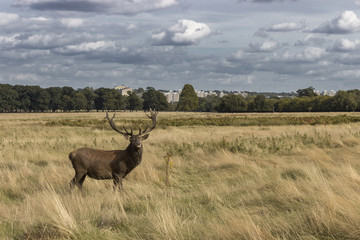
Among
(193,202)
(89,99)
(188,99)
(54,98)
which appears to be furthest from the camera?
(89,99)

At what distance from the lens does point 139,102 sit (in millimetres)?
128000

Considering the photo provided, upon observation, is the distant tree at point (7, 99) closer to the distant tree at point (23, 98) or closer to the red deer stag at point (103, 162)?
the distant tree at point (23, 98)

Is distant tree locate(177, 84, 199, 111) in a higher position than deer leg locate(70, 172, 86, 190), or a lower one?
higher

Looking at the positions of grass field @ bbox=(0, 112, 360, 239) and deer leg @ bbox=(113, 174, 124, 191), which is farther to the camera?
deer leg @ bbox=(113, 174, 124, 191)

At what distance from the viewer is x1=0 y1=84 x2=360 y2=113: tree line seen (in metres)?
97.3

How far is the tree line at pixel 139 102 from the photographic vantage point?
9731 centimetres

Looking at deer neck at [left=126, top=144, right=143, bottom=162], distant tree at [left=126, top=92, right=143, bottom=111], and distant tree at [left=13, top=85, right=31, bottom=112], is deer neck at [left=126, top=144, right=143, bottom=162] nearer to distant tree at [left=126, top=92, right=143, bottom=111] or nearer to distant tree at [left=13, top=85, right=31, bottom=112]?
distant tree at [left=13, top=85, right=31, bottom=112]

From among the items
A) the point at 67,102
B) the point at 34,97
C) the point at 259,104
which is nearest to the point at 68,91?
the point at 67,102

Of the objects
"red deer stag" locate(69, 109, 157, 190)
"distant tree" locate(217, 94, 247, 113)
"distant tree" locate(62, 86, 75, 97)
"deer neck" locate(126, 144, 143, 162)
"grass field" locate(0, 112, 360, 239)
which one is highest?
"distant tree" locate(62, 86, 75, 97)

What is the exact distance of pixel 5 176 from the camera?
10.0m

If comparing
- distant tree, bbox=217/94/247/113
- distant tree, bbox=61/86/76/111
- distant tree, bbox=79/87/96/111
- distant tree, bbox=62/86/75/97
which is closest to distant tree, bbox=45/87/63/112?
distant tree, bbox=61/86/76/111

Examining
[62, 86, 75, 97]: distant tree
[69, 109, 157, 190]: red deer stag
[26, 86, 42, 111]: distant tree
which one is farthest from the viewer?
[62, 86, 75, 97]: distant tree

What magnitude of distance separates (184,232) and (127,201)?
7.92 ft

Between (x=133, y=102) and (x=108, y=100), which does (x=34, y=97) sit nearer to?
(x=108, y=100)
